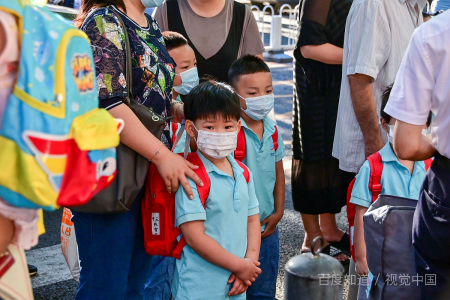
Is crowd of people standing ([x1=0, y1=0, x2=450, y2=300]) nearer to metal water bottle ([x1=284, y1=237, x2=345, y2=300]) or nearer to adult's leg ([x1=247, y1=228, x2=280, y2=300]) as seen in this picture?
adult's leg ([x1=247, y1=228, x2=280, y2=300])

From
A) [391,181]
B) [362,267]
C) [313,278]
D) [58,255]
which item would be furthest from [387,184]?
[58,255]

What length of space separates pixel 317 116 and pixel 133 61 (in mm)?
1664

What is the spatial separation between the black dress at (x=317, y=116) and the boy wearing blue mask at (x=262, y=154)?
0.54 meters

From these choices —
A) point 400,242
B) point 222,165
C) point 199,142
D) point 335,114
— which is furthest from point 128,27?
point 335,114

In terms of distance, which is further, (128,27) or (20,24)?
(128,27)

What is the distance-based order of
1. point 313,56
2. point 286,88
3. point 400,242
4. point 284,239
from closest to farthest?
point 400,242
point 313,56
point 284,239
point 286,88

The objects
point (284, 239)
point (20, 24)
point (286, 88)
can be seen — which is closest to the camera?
point (20, 24)

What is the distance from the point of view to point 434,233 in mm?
1595

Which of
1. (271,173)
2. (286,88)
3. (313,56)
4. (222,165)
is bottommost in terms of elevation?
(286,88)

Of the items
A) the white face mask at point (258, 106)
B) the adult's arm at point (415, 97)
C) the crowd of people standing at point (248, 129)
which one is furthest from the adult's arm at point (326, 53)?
the adult's arm at point (415, 97)

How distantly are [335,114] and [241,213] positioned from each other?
1.40 meters

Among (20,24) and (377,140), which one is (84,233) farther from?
(377,140)

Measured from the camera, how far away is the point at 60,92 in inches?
40.2

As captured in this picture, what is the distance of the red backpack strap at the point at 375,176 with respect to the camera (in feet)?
7.80
